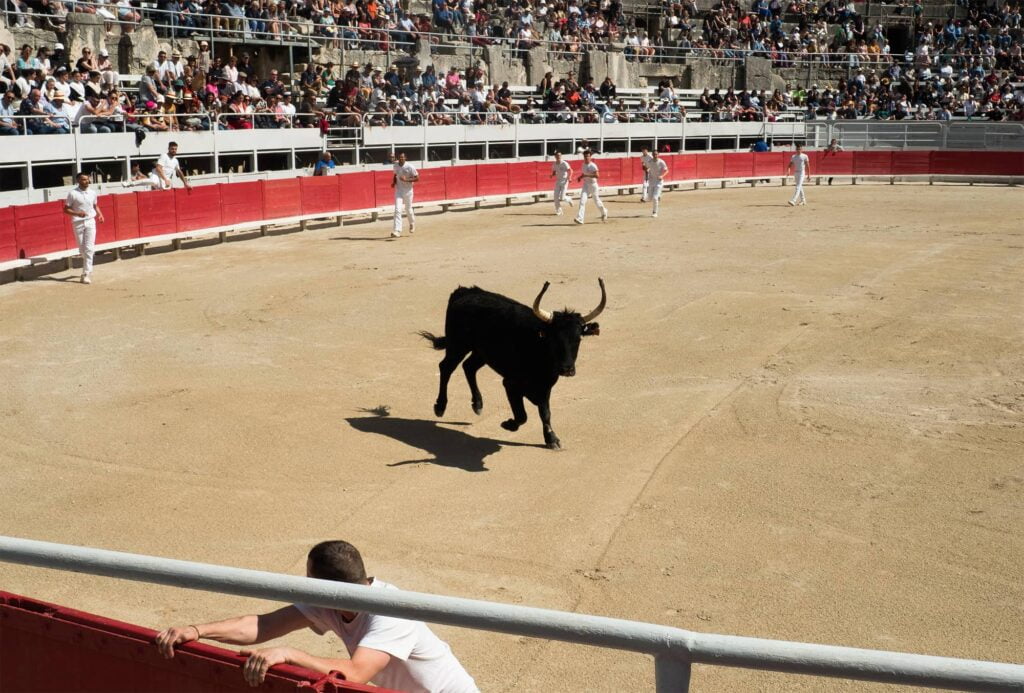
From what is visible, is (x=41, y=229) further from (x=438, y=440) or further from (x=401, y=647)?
(x=401, y=647)

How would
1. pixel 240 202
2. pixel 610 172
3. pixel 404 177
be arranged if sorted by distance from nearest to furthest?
pixel 404 177, pixel 240 202, pixel 610 172

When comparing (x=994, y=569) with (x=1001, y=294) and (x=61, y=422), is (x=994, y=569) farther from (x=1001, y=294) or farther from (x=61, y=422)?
(x=1001, y=294)

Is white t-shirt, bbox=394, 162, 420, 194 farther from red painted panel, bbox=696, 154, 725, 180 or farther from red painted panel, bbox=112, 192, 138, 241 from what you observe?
red painted panel, bbox=696, 154, 725, 180

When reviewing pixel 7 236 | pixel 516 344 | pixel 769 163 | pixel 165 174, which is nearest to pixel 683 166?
pixel 769 163

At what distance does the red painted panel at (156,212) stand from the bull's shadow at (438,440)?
11807 mm

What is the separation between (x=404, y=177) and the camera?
71.7ft

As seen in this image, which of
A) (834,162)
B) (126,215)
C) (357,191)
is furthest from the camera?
(834,162)

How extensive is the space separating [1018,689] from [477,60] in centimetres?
Result: 3661

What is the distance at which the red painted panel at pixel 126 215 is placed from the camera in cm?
1959

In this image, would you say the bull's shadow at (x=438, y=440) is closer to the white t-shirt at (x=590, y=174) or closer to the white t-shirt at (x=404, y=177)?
the white t-shirt at (x=404, y=177)

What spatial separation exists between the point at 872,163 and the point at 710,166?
247 inches

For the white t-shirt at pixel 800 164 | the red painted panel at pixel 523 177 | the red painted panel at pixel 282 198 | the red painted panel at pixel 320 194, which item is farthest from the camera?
the red painted panel at pixel 523 177

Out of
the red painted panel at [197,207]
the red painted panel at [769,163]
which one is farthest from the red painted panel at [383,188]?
the red painted panel at [769,163]

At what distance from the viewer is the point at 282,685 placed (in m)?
2.88
